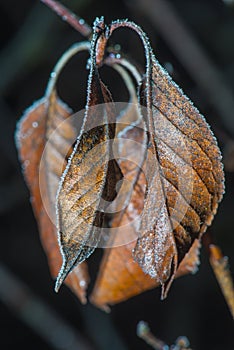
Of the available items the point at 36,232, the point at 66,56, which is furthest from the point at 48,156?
the point at 36,232

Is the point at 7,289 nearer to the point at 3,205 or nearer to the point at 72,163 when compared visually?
the point at 3,205

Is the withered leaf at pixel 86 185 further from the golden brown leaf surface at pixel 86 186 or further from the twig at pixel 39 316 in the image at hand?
the twig at pixel 39 316

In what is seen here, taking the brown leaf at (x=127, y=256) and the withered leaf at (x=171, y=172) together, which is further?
the brown leaf at (x=127, y=256)

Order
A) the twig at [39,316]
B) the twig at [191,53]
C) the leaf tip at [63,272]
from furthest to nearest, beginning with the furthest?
the twig at [39,316]
the twig at [191,53]
the leaf tip at [63,272]

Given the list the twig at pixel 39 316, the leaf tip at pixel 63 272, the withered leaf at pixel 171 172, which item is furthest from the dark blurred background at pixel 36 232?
the leaf tip at pixel 63 272

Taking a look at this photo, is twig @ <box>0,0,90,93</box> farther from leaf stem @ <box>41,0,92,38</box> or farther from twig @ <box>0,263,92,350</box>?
leaf stem @ <box>41,0,92,38</box>

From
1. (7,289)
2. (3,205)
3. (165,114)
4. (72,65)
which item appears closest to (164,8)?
(72,65)

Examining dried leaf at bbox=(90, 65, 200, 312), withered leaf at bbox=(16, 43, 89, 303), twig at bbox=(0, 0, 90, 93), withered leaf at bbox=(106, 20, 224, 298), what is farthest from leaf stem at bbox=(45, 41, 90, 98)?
twig at bbox=(0, 0, 90, 93)

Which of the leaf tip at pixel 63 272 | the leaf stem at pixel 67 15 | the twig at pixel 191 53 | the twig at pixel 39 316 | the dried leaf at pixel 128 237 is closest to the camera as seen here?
the leaf tip at pixel 63 272
